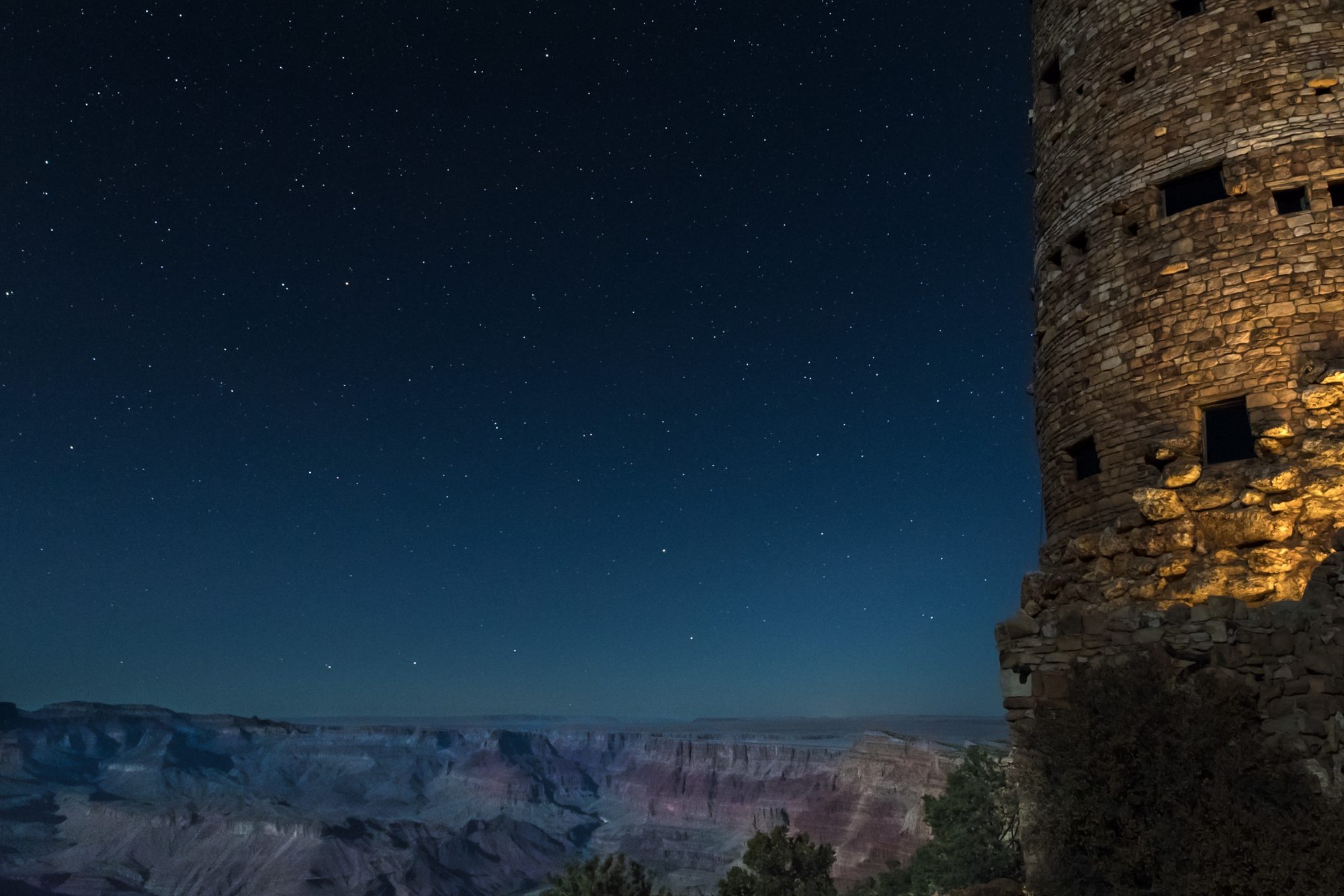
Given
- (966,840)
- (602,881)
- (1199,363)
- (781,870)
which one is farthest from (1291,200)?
(602,881)

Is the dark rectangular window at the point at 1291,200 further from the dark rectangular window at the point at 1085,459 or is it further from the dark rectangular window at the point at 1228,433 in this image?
the dark rectangular window at the point at 1085,459

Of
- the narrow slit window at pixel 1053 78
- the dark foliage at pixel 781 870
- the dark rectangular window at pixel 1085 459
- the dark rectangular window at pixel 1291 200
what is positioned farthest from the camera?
the dark foliage at pixel 781 870

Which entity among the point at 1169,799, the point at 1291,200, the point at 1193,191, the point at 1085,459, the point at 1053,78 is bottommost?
the point at 1169,799

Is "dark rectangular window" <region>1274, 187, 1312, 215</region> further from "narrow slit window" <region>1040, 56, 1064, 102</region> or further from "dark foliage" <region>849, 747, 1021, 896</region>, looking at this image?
"dark foliage" <region>849, 747, 1021, 896</region>

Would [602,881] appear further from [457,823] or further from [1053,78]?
[457,823]

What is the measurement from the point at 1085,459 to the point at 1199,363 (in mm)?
1911

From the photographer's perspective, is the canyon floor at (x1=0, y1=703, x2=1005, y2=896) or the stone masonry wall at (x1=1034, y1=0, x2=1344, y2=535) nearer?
the stone masonry wall at (x1=1034, y1=0, x2=1344, y2=535)

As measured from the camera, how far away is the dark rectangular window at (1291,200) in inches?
417

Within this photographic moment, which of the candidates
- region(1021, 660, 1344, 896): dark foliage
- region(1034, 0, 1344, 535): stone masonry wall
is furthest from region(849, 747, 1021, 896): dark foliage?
region(1021, 660, 1344, 896): dark foliage

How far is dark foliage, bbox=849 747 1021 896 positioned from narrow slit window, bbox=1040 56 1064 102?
2013 centimetres

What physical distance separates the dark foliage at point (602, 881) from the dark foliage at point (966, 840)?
27.4ft

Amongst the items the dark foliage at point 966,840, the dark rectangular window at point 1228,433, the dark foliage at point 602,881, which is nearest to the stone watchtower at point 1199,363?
the dark rectangular window at point 1228,433

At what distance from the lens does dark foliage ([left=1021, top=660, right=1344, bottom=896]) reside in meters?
7.22

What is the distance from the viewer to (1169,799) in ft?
25.8
